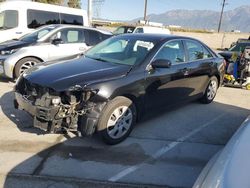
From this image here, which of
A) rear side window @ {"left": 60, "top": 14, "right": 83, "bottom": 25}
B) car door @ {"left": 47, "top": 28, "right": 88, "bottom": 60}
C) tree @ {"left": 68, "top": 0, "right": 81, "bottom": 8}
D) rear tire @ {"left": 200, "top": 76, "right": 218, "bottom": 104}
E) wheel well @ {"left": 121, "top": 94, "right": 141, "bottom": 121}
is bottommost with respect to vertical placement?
rear tire @ {"left": 200, "top": 76, "right": 218, "bottom": 104}

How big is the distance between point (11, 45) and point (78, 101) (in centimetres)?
514

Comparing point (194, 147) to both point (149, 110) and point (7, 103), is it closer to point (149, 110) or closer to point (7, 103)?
point (149, 110)

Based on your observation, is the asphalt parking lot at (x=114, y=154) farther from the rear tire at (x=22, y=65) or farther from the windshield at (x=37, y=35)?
the windshield at (x=37, y=35)

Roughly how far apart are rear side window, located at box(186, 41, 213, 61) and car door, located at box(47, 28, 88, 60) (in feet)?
11.5

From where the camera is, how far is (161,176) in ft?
12.3

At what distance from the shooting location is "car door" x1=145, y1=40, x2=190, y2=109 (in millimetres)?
4984

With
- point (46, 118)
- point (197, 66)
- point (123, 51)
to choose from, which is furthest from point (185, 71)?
point (46, 118)

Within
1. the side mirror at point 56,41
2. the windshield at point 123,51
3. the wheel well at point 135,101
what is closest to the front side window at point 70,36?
the side mirror at point 56,41

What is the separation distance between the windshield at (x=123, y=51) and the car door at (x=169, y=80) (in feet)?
0.81

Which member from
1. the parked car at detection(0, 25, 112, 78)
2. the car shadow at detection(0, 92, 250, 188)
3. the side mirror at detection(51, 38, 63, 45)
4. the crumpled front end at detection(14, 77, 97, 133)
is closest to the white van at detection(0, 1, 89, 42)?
the parked car at detection(0, 25, 112, 78)

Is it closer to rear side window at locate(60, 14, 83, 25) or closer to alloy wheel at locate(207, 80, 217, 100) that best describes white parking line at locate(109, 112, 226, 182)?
alloy wheel at locate(207, 80, 217, 100)

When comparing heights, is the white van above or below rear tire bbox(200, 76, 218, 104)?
above

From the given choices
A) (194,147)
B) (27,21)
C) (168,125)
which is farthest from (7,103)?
(27,21)

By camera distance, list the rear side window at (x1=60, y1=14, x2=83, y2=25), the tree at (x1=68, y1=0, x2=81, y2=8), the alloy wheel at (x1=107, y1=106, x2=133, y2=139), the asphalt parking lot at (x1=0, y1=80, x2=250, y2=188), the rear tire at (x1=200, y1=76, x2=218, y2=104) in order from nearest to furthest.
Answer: the asphalt parking lot at (x1=0, y1=80, x2=250, y2=188)
the alloy wheel at (x1=107, y1=106, x2=133, y2=139)
the rear tire at (x1=200, y1=76, x2=218, y2=104)
the rear side window at (x1=60, y1=14, x2=83, y2=25)
the tree at (x1=68, y1=0, x2=81, y2=8)
